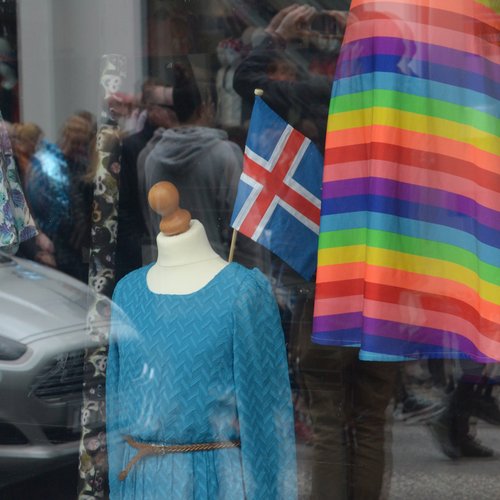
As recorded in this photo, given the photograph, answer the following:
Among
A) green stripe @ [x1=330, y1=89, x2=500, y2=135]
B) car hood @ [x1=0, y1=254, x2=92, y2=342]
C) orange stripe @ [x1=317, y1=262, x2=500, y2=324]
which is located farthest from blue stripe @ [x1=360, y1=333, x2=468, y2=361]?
car hood @ [x1=0, y1=254, x2=92, y2=342]

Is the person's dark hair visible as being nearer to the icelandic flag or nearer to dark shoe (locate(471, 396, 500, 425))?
the icelandic flag

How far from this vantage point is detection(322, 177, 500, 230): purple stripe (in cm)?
247

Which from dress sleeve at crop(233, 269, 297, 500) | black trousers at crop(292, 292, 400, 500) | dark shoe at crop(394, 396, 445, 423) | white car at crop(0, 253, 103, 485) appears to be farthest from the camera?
dark shoe at crop(394, 396, 445, 423)

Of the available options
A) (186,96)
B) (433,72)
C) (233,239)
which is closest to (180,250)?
(233,239)

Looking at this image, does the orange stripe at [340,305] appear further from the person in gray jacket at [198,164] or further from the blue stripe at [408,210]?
the person in gray jacket at [198,164]

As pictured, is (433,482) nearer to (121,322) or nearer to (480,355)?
(480,355)

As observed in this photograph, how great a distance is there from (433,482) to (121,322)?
120 centimetres

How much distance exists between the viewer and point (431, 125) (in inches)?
97.9

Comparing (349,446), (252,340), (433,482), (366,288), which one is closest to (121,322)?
(252,340)

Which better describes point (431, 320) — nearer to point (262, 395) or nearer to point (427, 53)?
point (262, 395)

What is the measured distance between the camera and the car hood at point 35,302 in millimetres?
3141

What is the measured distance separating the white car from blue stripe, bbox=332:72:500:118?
3.83 feet

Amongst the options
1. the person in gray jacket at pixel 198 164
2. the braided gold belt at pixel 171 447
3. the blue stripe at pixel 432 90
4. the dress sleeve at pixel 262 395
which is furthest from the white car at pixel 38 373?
the blue stripe at pixel 432 90

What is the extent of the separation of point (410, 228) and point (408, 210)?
1.8 inches
